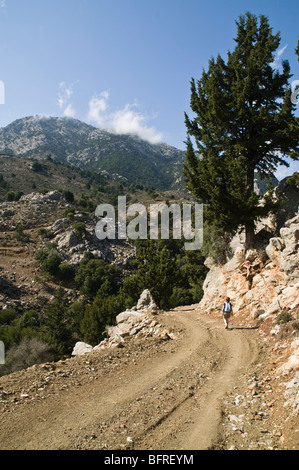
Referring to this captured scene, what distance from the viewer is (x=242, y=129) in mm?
17859

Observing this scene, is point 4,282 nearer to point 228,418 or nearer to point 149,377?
point 149,377

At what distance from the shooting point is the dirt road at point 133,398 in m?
4.64

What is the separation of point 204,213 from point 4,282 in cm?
4212

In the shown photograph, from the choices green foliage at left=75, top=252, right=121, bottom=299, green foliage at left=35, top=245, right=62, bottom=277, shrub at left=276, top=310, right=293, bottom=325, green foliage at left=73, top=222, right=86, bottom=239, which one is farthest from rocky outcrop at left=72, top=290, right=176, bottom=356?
green foliage at left=73, top=222, right=86, bottom=239

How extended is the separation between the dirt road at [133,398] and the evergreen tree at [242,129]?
27.8 feet

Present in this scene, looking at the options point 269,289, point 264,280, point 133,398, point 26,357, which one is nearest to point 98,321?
point 26,357

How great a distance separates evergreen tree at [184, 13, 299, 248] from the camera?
52.4 ft

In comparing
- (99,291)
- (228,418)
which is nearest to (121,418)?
(228,418)

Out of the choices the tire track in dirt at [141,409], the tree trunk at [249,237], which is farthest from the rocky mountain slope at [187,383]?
the tree trunk at [249,237]

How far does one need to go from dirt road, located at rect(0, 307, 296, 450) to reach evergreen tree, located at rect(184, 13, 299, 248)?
8.48 metres

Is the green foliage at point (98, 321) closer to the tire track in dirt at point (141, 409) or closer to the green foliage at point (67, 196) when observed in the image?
the tire track in dirt at point (141, 409)

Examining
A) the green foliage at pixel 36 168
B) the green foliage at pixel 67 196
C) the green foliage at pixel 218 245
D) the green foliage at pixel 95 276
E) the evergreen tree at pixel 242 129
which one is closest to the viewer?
the evergreen tree at pixel 242 129

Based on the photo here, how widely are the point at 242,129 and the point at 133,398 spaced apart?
17265 mm

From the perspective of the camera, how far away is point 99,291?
169ft
